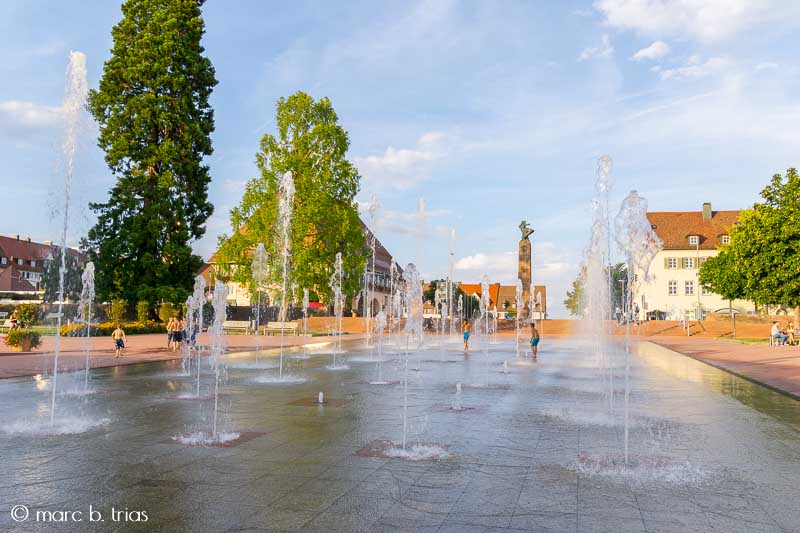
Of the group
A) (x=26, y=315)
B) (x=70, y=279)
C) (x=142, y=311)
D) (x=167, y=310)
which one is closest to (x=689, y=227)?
(x=167, y=310)

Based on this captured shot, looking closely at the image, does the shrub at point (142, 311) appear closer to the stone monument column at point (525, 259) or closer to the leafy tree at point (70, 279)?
the leafy tree at point (70, 279)

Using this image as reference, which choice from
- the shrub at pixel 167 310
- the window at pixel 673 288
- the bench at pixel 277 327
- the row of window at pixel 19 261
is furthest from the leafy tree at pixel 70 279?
the window at pixel 673 288

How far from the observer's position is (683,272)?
79.2 meters

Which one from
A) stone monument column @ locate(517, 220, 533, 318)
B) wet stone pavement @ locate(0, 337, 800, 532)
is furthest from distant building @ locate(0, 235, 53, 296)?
wet stone pavement @ locate(0, 337, 800, 532)

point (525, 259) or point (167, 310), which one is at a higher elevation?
point (525, 259)

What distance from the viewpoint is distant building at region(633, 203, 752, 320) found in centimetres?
7756

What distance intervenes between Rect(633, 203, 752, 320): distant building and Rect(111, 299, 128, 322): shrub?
60559 mm

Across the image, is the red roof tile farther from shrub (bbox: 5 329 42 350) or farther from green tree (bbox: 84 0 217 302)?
shrub (bbox: 5 329 42 350)

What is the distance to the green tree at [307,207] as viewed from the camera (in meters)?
41.4

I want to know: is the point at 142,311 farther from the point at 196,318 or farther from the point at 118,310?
the point at 196,318

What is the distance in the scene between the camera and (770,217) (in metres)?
40.9

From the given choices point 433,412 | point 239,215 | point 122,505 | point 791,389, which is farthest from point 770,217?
point 122,505

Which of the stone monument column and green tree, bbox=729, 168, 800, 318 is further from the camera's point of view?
the stone monument column

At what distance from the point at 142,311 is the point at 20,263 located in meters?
70.4
